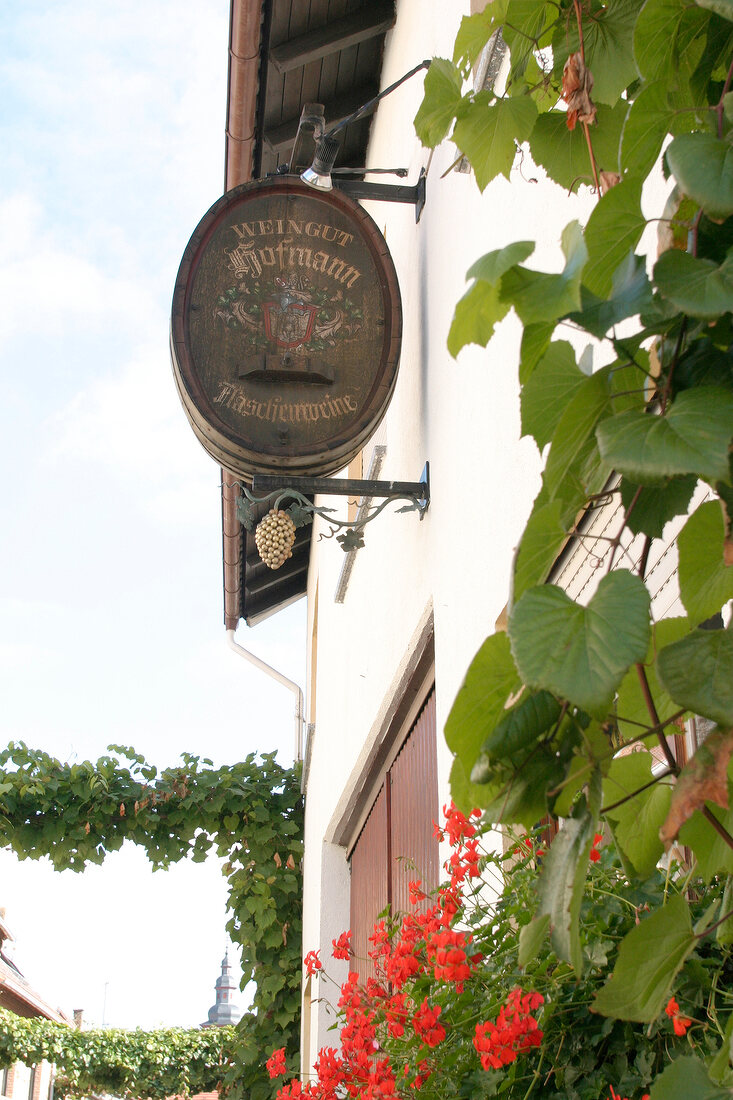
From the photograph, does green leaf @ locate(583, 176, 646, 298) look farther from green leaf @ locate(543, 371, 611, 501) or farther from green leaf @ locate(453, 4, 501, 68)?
green leaf @ locate(453, 4, 501, 68)

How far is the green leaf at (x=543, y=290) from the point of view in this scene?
660 mm

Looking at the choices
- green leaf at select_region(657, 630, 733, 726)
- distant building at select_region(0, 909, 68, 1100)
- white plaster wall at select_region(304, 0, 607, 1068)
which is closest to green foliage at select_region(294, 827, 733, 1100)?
green leaf at select_region(657, 630, 733, 726)

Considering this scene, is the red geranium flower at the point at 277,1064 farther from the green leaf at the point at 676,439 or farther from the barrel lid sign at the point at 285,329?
the green leaf at the point at 676,439

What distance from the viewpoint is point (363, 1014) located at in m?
2.14

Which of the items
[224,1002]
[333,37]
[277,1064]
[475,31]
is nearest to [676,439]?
[475,31]

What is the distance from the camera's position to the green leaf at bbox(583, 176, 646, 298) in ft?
2.38

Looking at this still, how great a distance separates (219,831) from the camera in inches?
305

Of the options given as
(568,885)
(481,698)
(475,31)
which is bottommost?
(568,885)

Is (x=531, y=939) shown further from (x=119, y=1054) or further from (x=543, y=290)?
(x=119, y=1054)

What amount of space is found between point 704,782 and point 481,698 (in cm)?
14

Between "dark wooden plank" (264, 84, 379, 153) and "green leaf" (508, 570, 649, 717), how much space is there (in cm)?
580

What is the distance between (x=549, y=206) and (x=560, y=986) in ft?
4.96

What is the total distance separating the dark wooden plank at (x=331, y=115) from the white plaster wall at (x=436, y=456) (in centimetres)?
24

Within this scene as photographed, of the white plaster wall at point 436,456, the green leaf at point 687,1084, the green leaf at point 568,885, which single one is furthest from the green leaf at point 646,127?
the white plaster wall at point 436,456
